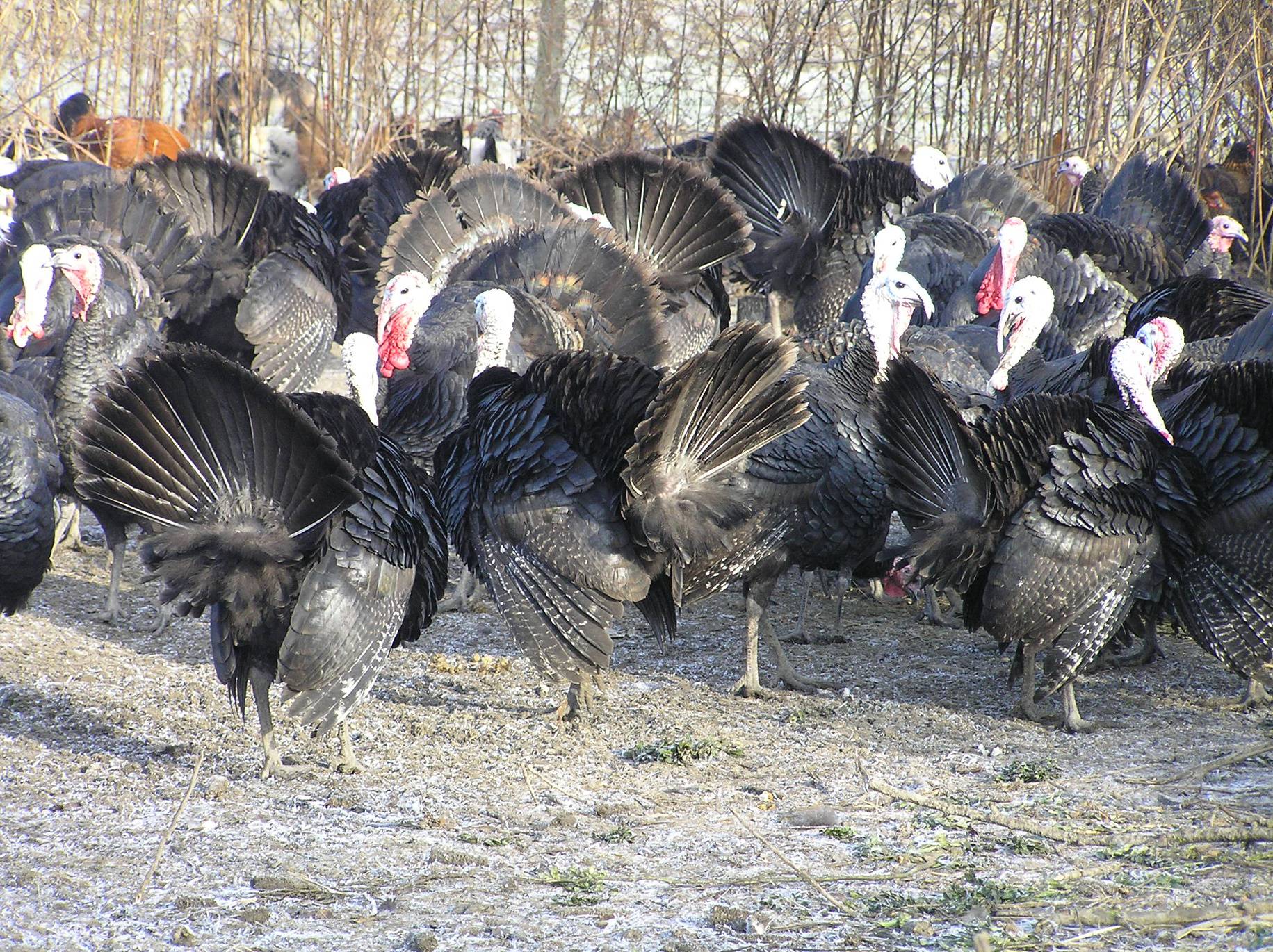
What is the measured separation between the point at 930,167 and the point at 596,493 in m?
6.71

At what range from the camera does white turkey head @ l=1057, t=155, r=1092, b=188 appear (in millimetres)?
9539

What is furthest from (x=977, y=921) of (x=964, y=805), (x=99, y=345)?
(x=99, y=345)

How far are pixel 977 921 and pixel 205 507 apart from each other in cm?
215

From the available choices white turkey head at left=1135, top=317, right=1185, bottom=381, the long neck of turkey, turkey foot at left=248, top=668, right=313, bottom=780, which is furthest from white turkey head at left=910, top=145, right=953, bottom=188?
turkey foot at left=248, top=668, right=313, bottom=780

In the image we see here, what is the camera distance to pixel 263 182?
750 cm

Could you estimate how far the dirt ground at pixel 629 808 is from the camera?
2.98 metres

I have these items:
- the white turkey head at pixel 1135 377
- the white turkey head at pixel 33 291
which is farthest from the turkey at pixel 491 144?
the white turkey head at pixel 1135 377

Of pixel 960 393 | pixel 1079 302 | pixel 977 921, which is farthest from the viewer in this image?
pixel 1079 302

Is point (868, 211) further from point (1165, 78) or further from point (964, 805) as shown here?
point (964, 805)

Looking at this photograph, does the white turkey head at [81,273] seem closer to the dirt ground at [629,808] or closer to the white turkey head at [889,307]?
the dirt ground at [629,808]

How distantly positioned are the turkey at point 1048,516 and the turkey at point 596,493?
0.59 metres

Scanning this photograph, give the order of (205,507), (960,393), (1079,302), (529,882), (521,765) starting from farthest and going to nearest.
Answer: (1079,302) < (960,393) < (521,765) < (205,507) < (529,882)

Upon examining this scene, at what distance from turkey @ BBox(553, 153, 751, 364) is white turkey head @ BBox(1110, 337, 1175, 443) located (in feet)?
8.18

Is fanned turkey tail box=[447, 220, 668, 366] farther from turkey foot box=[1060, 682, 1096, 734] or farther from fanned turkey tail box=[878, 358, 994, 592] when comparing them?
turkey foot box=[1060, 682, 1096, 734]
